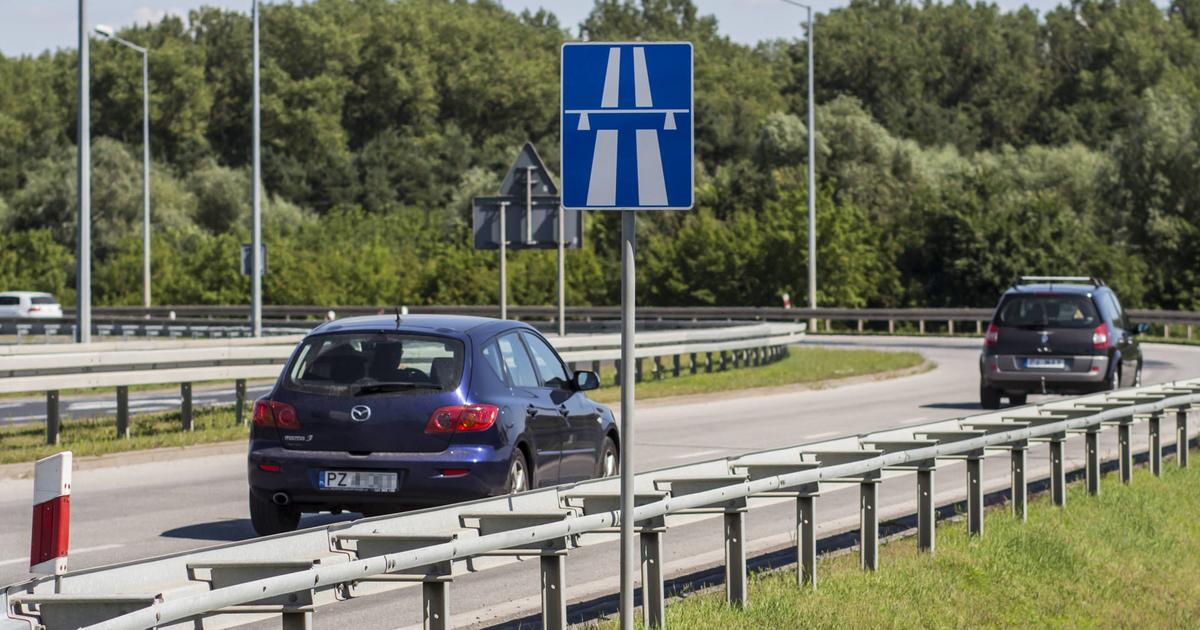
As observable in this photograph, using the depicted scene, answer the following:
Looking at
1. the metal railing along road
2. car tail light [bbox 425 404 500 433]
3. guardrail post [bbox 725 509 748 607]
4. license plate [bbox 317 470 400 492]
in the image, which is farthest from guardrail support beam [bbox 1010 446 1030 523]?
the metal railing along road

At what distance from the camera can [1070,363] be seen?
24.2 m

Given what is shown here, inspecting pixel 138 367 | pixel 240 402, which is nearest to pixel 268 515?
pixel 138 367

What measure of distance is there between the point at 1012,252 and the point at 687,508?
184 feet

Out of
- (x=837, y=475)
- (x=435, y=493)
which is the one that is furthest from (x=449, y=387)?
(x=837, y=475)

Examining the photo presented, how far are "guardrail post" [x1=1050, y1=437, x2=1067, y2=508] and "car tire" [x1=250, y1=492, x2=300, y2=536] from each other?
527 cm

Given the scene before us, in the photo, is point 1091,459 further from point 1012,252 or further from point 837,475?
point 1012,252

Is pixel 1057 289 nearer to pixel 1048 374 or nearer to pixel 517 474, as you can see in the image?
pixel 1048 374

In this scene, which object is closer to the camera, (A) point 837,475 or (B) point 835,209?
(A) point 837,475

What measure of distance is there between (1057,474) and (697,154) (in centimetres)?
8759

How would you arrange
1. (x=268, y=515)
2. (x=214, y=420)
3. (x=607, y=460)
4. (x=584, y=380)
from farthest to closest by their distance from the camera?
(x=214, y=420) → (x=607, y=460) → (x=584, y=380) → (x=268, y=515)

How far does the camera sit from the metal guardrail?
554cm

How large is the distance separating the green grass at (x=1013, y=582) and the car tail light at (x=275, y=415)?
10.9 feet

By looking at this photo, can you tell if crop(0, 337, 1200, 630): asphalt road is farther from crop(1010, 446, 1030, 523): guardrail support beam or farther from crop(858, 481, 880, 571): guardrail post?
crop(1010, 446, 1030, 523): guardrail support beam

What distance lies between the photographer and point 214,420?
2178 centimetres
